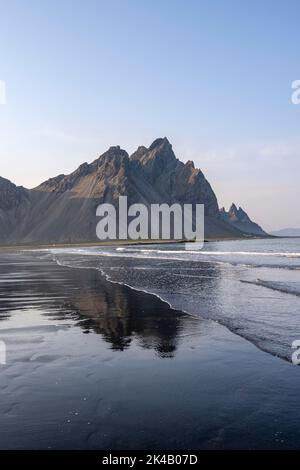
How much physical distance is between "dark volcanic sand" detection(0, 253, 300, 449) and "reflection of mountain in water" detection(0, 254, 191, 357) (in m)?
0.11

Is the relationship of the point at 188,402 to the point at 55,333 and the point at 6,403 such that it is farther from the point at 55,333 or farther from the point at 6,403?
the point at 55,333

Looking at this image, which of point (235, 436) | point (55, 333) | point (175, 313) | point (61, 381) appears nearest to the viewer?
point (235, 436)

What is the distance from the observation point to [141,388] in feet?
27.0

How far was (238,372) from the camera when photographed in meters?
9.23

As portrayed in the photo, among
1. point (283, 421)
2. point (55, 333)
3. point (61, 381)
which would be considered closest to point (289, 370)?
point (283, 421)

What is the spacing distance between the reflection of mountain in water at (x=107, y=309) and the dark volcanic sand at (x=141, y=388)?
4.2 inches

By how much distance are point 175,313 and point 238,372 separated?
7412 millimetres

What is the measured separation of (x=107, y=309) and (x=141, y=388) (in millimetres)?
9649

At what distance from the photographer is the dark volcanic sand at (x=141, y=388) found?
6.23 metres

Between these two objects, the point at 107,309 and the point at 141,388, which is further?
the point at 107,309

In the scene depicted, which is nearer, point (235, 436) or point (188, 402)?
point (235, 436)

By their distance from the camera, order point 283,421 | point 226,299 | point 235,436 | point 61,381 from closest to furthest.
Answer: point 235,436 < point 283,421 < point 61,381 < point 226,299

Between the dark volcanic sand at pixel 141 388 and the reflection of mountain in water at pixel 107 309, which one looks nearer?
the dark volcanic sand at pixel 141 388

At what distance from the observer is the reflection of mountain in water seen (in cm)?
1261
